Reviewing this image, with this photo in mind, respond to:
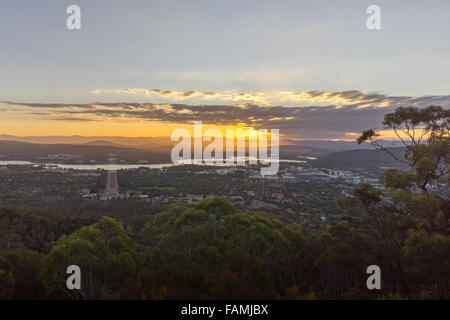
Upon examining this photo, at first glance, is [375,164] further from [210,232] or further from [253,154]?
[210,232]

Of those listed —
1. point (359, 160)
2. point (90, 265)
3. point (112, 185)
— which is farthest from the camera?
point (359, 160)

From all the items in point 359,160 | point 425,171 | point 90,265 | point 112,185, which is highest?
point 425,171

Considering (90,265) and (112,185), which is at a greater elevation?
(90,265)

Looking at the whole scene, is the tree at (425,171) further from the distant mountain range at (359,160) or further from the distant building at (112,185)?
the distant mountain range at (359,160)

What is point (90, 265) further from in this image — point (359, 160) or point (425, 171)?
point (359, 160)

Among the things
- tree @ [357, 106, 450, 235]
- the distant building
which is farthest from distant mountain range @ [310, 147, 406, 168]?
tree @ [357, 106, 450, 235]

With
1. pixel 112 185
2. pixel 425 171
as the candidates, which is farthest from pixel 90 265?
pixel 112 185

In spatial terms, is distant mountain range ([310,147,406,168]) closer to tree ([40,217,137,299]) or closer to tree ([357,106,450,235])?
tree ([357,106,450,235])

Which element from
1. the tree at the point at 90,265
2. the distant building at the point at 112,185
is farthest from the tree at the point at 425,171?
the distant building at the point at 112,185
